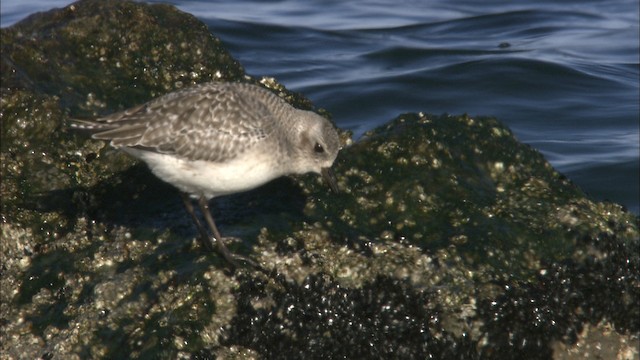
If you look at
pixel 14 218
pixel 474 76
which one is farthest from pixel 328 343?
pixel 474 76

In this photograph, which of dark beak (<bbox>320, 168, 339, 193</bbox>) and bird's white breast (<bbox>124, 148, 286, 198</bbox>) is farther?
dark beak (<bbox>320, 168, 339, 193</bbox>)

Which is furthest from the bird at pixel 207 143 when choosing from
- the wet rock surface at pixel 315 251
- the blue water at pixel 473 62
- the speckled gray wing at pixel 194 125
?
the blue water at pixel 473 62

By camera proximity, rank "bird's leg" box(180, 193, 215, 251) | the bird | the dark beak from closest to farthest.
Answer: "bird's leg" box(180, 193, 215, 251) → the bird → the dark beak

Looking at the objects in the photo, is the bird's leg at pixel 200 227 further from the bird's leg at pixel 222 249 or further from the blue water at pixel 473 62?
the blue water at pixel 473 62

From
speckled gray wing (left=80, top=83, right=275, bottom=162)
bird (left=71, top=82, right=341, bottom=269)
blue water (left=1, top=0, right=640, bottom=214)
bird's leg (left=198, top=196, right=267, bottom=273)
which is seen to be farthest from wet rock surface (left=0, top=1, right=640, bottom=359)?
blue water (left=1, top=0, right=640, bottom=214)

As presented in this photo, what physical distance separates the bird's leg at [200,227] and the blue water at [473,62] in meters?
6.25

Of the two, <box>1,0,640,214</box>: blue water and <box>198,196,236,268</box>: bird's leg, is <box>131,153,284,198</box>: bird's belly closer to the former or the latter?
<box>198,196,236,268</box>: bird's leg

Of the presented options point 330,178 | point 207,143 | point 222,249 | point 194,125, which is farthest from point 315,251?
point 194,125

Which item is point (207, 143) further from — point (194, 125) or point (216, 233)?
point (216, 233)

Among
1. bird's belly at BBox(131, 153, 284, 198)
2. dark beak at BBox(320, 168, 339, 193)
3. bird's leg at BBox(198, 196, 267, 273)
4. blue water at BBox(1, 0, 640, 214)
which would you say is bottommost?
blue water at BBox(1, 0, 640, 214)

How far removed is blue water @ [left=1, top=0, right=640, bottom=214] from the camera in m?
12.6

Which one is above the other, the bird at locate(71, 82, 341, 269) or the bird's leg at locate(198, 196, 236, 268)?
the bird at locate(71, 82, 341, 269)

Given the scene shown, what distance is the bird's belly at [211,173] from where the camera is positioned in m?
6.04

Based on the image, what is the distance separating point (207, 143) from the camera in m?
6.13
